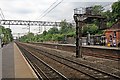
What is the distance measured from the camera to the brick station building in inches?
1733

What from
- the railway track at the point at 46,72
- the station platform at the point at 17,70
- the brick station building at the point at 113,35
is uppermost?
the brick station building at the point at 113,35

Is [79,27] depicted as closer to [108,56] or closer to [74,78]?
[108,56]

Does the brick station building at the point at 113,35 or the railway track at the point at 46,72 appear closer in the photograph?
the railway track at the point at 46,72

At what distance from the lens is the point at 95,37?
5847 centimetres

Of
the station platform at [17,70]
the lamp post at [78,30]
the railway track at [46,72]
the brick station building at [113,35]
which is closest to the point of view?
the station platform at [17,70]

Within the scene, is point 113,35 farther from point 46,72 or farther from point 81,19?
point 46,72

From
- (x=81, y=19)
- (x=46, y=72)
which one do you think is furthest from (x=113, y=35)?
(x=46, y=72)

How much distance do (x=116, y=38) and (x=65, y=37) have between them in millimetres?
35012

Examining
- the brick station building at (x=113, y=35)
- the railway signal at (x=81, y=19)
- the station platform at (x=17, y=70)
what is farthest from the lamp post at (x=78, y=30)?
the brick station building at (x=113, y=35)

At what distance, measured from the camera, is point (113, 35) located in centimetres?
4597

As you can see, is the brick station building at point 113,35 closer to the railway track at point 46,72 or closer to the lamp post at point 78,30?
the lamp post at point 78,30

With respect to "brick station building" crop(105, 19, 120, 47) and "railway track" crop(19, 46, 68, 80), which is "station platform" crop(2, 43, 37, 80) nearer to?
"railway track" crop(19, 46, 68, 80)

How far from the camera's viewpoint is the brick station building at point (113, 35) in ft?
144

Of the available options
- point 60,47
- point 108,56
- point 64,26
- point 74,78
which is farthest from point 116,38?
point 64,26
